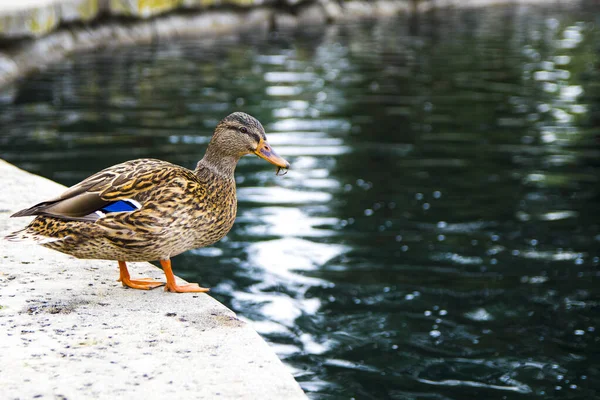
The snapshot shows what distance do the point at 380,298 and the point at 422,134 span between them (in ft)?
18.2

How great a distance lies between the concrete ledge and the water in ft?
4.47

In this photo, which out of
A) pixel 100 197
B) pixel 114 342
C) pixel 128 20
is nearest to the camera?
pixel 114 342

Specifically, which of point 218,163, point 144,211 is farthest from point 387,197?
point 144,211

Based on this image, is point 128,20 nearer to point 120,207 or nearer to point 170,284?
point 170,284

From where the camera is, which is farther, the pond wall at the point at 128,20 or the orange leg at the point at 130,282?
the pond wall at the point at 128,20

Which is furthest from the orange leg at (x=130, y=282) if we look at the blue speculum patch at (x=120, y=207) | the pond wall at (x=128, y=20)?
the pond wall at (x=128, y=20)

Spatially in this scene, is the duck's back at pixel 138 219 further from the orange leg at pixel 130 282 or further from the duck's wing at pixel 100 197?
the orange leg at pixel 130 282

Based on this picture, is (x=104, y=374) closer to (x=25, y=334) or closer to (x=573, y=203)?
(x=25, y=334)

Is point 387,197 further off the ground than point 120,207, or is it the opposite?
point 120,207

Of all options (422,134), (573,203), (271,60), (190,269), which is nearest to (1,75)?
(271,60)

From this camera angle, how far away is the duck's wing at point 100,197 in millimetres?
3475

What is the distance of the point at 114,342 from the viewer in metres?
3.20

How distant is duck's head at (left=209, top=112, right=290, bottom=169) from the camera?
380 cm

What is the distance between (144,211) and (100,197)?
0.64 feet
